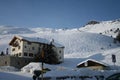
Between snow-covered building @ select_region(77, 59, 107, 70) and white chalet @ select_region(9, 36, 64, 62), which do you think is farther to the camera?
white chalet @ select_region(9, 36, 64, 62)

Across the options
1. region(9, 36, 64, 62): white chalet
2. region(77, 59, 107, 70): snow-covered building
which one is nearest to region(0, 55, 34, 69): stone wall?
region(9, 36, 64, 62): white chalet

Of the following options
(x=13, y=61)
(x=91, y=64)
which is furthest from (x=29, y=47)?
(x=91, y=64)

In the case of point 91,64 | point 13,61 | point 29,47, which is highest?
point 29,47

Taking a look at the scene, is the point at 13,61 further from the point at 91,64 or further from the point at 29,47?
Result: the point at 91,64

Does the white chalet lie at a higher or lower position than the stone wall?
higher

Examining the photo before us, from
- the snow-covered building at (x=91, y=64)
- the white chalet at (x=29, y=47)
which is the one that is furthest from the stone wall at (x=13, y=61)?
the snow-covered building at (x=91, y=64)

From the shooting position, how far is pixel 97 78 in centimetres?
2642

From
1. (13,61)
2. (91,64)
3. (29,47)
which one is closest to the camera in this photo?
(91,64)

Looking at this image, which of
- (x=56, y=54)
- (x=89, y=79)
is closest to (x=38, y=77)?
(x=89, y=79)

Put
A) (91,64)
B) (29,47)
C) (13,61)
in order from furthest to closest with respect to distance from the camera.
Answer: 1. (29,47)
2. (13,61)
3. (91,64)

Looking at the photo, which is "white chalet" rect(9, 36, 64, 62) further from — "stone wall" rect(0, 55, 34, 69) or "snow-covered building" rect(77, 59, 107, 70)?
"snow-covered building" rect(77, 59, 107, 70)

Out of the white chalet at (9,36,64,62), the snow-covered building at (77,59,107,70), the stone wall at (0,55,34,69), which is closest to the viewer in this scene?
the snow-covered building at (77,59,107,70)

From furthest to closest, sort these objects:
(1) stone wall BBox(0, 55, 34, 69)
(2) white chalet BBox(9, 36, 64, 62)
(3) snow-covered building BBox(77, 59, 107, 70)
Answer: (2) white chalet BBox(9, 36, 64, 62) < (1) stone wall BBox(0, 55, 34, 69) < (3) snow-covered building BBox(77, 59, 107, 70)

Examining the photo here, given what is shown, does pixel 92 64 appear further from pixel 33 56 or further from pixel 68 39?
pixel 68 39
